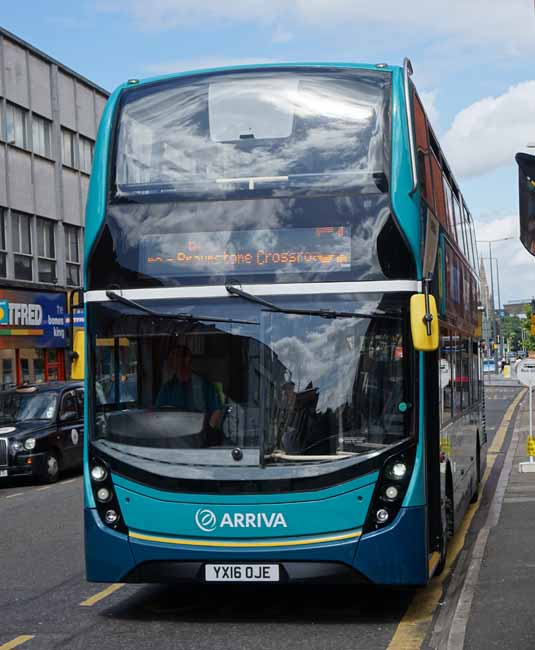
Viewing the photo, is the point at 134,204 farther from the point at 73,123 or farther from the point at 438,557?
the point at 73,123

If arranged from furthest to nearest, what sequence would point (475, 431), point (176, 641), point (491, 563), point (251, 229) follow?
point (475, 431) → point (491, 563) → point (251, 229) → point (176, 641)

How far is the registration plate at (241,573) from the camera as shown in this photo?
8.05m

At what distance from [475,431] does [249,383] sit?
737 centimetres

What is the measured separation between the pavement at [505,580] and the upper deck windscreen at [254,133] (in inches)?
121

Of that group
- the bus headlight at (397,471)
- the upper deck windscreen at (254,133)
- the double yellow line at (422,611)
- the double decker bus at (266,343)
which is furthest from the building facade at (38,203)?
the bus headlight at (397,471)

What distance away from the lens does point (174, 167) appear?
8711 millimetres

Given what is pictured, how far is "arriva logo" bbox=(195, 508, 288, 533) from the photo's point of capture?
26.4 ft

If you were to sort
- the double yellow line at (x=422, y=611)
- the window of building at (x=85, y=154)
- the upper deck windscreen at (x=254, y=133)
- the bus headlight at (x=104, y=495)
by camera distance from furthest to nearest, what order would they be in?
the window of building at (x=85, y=154)
the upper deck windscreen at (x=254, y=133)
the bus headlight at (x=104, y=495)
the double yellow line at (x=422, y=611)

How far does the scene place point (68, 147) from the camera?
42000 mm

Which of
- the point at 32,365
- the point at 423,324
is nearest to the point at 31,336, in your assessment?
the point at 32,365

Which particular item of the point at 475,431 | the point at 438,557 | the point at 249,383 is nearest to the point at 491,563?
the point at 438,557

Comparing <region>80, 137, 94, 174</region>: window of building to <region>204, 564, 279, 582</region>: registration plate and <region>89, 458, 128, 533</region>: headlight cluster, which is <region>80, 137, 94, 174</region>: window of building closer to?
<region>89, 458, 128, 533</region>: headlight cluster

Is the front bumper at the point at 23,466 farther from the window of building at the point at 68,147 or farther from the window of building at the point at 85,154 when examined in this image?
the window of building at the point at 85,154

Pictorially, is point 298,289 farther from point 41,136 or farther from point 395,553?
point 41,136
